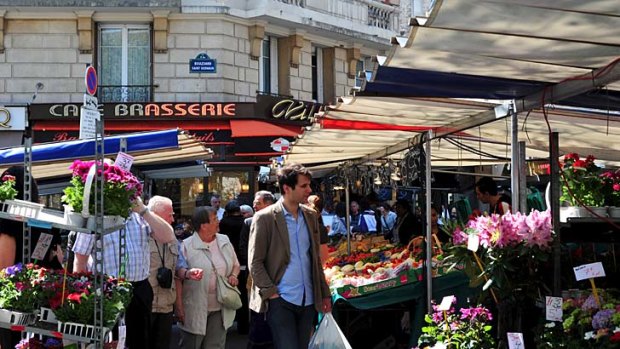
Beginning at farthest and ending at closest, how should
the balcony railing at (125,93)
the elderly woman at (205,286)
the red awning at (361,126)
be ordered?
the balcony railing at (125,93) < the elderly woman at (205,286) < the red awning at (361,126)

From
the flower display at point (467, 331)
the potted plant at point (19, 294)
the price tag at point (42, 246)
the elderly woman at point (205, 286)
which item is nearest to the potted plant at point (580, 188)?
the flower display at point (467, 331)

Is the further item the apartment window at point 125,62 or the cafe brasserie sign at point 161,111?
the apartment window at point 125,62

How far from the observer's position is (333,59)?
24.0 meters

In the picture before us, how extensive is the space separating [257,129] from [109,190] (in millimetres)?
15394

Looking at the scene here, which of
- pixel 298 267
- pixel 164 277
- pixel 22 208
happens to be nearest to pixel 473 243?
pixel 298 267

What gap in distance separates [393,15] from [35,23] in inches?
435

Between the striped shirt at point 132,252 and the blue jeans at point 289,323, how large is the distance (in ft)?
3.79

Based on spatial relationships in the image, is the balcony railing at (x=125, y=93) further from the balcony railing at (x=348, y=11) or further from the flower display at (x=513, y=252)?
the flower display at (x=513, y=252)

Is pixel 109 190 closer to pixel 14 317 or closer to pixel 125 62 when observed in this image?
pixel 14 317

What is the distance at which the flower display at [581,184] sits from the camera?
508cm

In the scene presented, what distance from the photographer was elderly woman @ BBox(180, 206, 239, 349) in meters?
7.55

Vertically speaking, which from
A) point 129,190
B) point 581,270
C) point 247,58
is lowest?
point 581,270

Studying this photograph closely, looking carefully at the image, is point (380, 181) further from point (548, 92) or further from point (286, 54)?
point (286, 54)

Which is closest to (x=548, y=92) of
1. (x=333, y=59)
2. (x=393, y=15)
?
(x=333, y=59)
